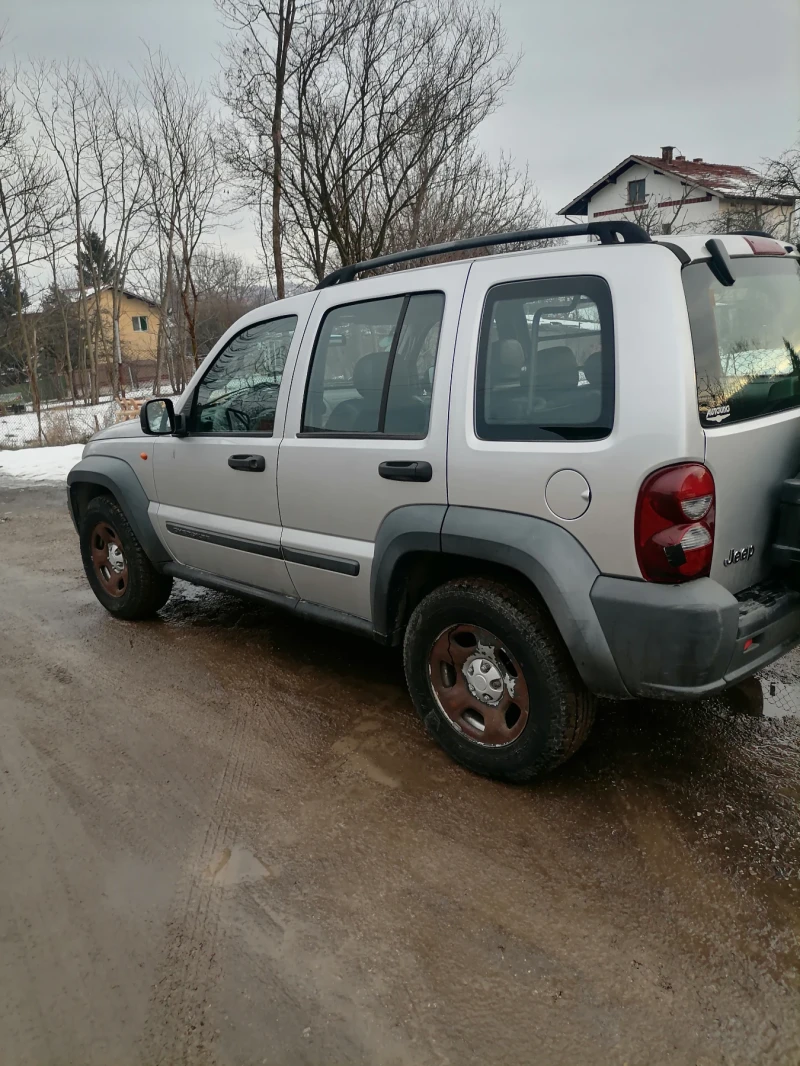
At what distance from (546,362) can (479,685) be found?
49.1 inches

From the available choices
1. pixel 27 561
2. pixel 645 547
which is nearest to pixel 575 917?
pixel 645 547

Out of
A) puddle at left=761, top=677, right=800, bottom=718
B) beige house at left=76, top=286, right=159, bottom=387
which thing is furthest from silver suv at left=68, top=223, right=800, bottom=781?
beige house at left=76, top=286, right=159, bottom=387

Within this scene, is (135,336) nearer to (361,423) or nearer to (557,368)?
(361,423)

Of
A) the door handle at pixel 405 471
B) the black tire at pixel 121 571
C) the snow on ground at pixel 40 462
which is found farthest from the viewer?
the snow on ground at pixel 40 462

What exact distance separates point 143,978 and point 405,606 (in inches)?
63.9

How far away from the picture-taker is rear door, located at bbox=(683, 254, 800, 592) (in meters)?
2.35

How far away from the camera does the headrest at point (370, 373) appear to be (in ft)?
10.3

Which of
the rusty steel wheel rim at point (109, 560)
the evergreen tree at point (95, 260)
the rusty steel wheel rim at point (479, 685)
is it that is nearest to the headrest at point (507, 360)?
the rusty steel wheel rim at point (479, 685)

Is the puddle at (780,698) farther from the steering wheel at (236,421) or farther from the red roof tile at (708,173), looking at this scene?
the red roof tile at (708,173)

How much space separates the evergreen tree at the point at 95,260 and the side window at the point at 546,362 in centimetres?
2650

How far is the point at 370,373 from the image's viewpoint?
3.21 m

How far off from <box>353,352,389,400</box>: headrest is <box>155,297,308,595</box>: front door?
46 centimetres

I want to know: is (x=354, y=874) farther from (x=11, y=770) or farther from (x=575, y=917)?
(x=11, y=770)

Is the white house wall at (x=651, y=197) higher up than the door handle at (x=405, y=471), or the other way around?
the white house wall at (x=651, y=197)
